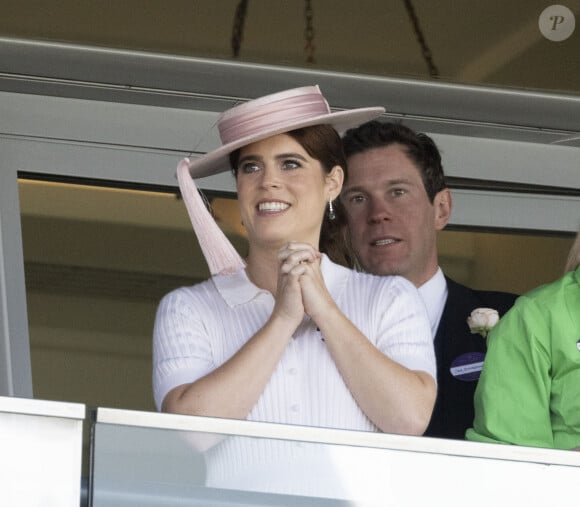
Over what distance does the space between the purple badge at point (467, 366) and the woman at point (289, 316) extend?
47 cm

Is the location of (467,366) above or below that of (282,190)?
below

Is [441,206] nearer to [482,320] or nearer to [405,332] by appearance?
[482,320]

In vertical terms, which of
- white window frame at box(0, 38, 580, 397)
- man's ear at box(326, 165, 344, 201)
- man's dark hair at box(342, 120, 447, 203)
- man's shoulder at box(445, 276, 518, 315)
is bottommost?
man's ear at box(326, 165, 344, 201)

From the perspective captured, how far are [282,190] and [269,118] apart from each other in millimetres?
160

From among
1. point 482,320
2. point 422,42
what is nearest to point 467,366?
point 482,320

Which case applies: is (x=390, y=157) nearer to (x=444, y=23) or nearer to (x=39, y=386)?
(x=444, y=23)

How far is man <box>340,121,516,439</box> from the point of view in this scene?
3.67 metres

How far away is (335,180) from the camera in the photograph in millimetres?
3189

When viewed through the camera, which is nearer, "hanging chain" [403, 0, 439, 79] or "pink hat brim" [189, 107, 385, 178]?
"pink hat brim" [189, 107, 385, 178]

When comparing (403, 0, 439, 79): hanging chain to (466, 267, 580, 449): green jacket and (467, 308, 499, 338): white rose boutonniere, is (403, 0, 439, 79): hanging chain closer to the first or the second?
(467, 308, 499, 338): white rose boutonniere

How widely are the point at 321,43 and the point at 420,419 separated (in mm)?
1901

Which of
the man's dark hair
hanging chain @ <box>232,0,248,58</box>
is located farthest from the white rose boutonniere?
hanging chain @ <box>232,0,248,58</box>

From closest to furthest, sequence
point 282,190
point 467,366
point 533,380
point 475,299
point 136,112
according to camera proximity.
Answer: point 533,380 → point 282,190 → point 467,366 → point 475,299 → point 136,112

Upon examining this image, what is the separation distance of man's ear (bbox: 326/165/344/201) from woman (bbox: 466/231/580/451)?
436 millimetres
